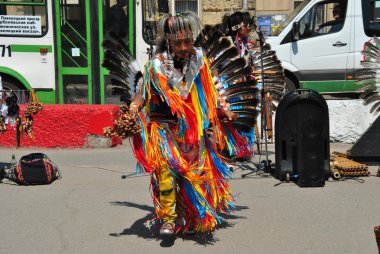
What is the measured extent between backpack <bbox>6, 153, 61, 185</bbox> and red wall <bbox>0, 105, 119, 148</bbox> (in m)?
2.01

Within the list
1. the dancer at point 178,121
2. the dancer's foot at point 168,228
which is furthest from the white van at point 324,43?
the dancer's foot at point 168,228

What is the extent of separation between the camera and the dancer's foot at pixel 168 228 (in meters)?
4.08

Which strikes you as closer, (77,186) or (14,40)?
(77,186)

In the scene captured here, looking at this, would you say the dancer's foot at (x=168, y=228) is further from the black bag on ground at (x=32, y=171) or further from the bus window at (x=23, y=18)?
the bus window at (x=23, y=18)

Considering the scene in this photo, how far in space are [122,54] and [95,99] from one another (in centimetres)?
601

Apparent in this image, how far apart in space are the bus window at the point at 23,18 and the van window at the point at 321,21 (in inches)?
203

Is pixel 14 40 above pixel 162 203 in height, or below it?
above

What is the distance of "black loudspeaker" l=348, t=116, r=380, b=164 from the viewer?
6805mm

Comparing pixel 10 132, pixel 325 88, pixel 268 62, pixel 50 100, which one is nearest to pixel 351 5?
pixel 325 88

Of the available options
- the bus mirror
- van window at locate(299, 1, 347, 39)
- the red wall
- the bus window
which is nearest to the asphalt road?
the red wall

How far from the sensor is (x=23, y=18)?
9.81 meters

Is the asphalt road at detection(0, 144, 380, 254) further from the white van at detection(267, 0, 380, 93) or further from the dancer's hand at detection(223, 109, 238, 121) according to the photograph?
the white van at detection(267, 0, 380, 93)

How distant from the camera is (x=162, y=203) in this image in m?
4.13

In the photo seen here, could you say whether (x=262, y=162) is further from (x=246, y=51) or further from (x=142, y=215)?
(x=142, y=215)
